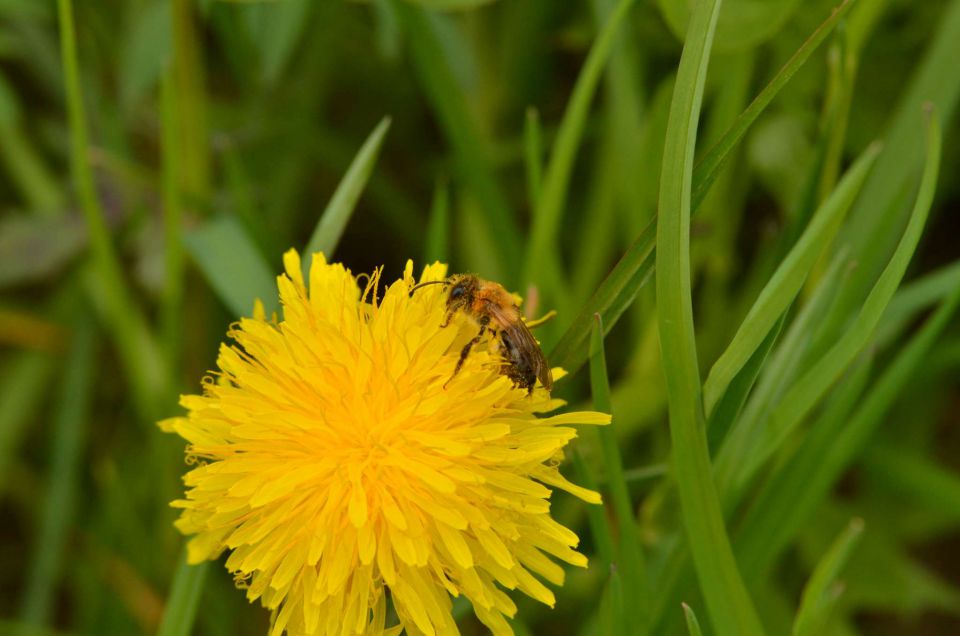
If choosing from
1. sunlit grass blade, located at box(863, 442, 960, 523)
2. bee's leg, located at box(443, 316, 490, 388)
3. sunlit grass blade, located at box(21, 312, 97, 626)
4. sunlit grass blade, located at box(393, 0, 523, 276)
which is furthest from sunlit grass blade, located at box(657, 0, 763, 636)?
sunlit grass blade, located at box(21, 312, 97, 626)

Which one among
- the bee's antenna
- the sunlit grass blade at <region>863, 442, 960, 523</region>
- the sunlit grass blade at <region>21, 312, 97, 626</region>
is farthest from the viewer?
the sunlit grass blade at <region>21, 312, 97, 626</region>

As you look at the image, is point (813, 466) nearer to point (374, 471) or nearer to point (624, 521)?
point (624, 521)

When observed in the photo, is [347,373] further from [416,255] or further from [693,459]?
[416,255]

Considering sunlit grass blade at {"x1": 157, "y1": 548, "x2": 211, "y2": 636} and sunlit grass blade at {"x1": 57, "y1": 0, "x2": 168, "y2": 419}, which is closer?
sunlit grass blade at {"x1": 157, "y1": 548, "x2": 211, "y2": 636}

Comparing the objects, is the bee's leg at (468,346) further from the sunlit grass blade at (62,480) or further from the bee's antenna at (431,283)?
the sunlit grass blade at (62,480)

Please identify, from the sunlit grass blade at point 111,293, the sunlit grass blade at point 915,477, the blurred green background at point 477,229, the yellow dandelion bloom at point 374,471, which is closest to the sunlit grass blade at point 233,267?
the blurred green background at point 477,229

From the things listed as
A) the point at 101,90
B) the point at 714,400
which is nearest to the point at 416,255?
the point at 101,90

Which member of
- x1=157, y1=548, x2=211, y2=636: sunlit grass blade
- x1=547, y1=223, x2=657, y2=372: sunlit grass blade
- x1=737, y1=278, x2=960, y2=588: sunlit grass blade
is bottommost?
x1=157, y1=548, x2=211, y2=636: sunlit grass blade

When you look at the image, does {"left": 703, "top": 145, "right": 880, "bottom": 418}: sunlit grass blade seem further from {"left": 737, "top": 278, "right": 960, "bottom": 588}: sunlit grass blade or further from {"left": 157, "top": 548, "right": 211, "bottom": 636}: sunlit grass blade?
{"left": 157, "top": 548, "right": 211, "bottom": 636}: sunlit grass blade
